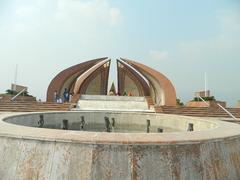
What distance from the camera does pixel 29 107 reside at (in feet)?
51.1

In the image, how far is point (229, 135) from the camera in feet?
13.8

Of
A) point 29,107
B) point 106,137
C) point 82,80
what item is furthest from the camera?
point 82,80

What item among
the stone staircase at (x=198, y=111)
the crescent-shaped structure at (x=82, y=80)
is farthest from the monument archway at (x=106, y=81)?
the stone staircase at (x=198, y=111)

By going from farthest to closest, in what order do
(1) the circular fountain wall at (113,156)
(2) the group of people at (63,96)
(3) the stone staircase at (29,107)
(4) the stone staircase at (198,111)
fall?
1. (2) the group of people at (63,96)
2. (4) the stone staircase at (198,111)
3. (3) the stone staircase at (29,107)
4. (1) the circular fountain wall at (113,156)

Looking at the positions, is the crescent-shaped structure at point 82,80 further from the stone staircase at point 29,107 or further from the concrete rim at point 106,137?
the concrete rim at point 106,137

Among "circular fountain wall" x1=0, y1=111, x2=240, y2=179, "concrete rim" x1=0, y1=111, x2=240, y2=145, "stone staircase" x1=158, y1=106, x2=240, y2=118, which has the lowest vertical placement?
"circular fountain wall" x1=0, y1=111, x2=240, y2=179

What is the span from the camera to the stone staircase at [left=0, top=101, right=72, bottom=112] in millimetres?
15111

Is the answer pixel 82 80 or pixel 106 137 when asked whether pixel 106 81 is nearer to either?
pixel 82 80

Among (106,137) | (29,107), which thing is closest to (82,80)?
(29,107)

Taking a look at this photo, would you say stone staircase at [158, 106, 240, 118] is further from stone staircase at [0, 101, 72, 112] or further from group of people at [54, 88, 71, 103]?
group of people at [54, 88, 71, 103]

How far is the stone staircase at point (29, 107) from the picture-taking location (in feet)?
49.6

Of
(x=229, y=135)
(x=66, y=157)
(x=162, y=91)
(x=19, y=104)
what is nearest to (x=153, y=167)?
(x=66, y=157)

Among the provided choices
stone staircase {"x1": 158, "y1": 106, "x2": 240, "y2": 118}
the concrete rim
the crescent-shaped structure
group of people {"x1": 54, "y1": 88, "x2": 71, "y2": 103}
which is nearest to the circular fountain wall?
the concrete rim

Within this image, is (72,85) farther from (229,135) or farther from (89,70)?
(229,135)
